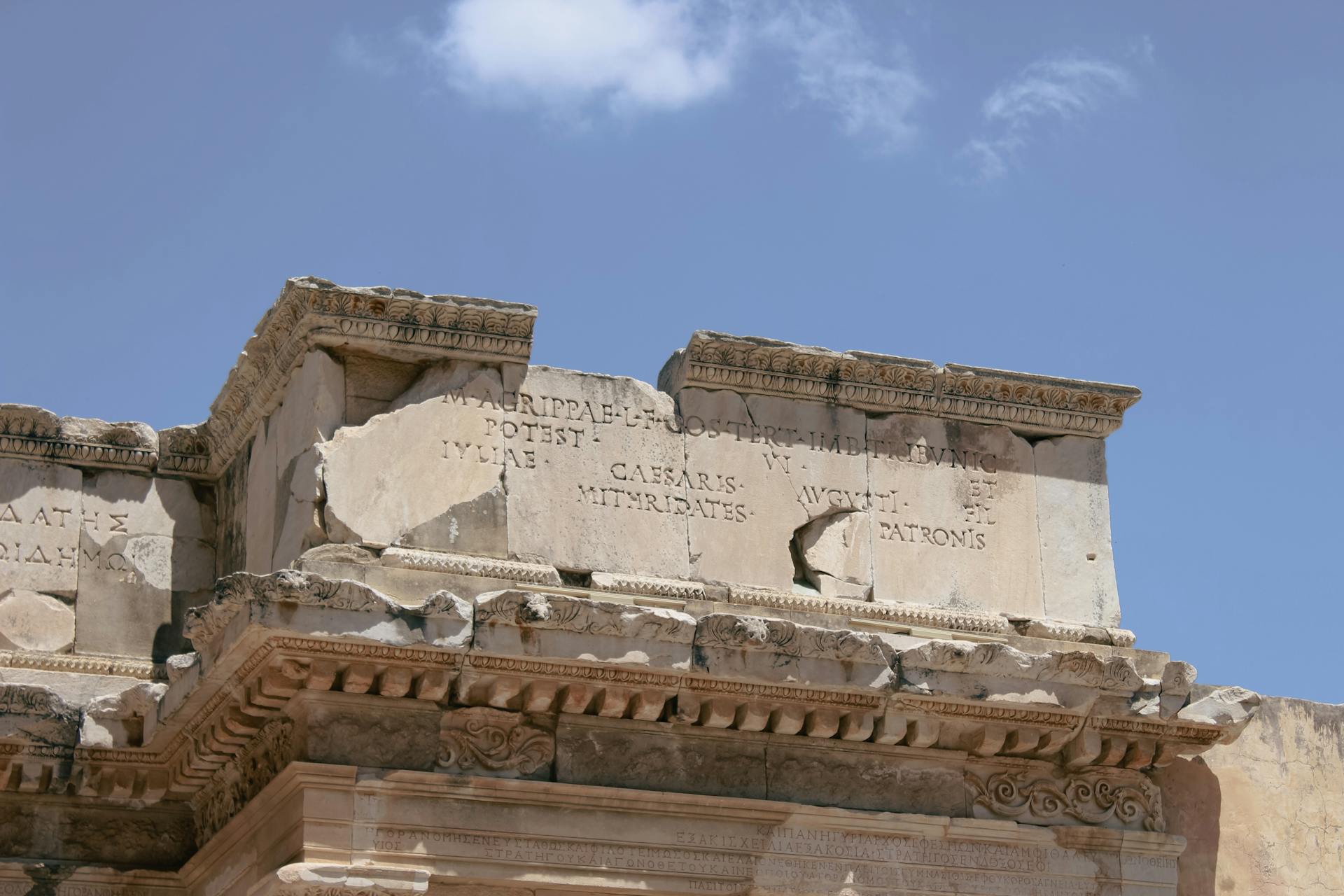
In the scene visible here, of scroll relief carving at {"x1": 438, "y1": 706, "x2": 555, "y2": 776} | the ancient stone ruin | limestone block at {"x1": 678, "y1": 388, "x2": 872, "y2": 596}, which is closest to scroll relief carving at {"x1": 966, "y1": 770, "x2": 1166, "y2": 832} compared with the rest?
the ancient stone ruin

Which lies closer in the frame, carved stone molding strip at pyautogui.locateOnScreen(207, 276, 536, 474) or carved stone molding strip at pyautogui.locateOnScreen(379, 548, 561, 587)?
carved stone molding strip at pyautogui.locateOnScreen(379, 548, 561, 587)

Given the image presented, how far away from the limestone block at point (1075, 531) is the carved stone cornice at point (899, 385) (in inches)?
4.4

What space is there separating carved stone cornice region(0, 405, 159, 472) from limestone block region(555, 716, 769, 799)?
308cm

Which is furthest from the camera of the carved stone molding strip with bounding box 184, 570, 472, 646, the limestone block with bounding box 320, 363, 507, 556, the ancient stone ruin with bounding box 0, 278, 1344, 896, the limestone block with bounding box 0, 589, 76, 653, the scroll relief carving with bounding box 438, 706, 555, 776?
the limestone block with bounding box 0, 589, 76, 653

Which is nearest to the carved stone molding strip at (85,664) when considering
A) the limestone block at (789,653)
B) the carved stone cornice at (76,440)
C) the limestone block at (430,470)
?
the carved stone cornice at (76,440)

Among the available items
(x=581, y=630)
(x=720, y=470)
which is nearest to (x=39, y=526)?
(x=581, y=630)

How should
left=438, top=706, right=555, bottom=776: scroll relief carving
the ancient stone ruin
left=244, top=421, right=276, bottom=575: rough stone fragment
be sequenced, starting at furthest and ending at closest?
left=244, top=421, right=276, bottom=575: rough stone fragment, left=438, top=706, right=555, bottom=776: scroll relief carving, the ancient stone ruin

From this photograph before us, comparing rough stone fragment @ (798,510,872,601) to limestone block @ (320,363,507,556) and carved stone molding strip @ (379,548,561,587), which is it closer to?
carved stone molding strip @ (379,548,561,587)

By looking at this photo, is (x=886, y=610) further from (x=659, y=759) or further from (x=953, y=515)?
(x=659, y=759)

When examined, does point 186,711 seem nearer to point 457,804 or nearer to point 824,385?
point 457,804

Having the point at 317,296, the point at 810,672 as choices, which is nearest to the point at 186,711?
the point at 317,296

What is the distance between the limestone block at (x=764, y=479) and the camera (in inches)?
440

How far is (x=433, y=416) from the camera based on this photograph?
10883 millimetres

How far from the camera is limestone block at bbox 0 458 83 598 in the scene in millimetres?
11633
